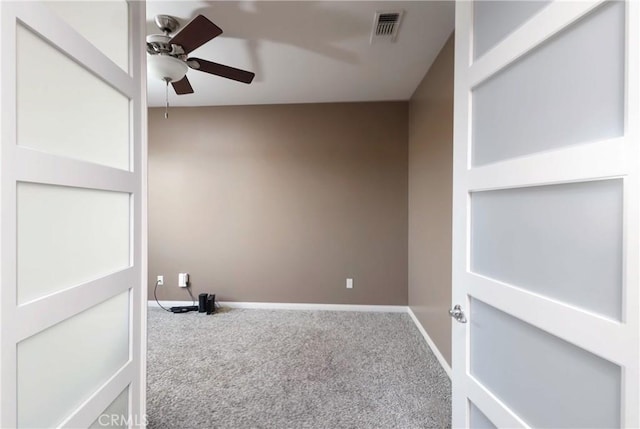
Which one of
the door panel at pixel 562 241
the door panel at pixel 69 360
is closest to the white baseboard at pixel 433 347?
the door panel at pixel 562 241

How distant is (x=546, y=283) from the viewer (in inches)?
27.0

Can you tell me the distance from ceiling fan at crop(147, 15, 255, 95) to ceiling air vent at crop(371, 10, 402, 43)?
1.13 m

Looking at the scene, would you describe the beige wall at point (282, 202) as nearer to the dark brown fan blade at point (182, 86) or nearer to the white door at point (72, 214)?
the dark brown fan blade at point (182, 86)

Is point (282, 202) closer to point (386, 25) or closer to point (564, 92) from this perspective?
point (386, 25)

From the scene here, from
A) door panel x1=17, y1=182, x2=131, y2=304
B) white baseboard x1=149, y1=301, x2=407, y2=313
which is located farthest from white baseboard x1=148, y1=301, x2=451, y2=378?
door panel x1=17, y1=182, x2=131, y2=304

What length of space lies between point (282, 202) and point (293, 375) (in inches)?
82.6

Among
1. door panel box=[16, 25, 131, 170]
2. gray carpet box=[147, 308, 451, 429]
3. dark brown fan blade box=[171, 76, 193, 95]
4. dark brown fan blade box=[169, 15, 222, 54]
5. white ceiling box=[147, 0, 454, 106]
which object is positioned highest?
white ceiling box=[147, 0, 454, 106]

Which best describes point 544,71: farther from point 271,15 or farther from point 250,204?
point 250,204

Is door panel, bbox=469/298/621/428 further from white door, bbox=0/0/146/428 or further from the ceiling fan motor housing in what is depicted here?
the ceiling fan motor housing

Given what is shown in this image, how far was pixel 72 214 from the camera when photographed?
77cm

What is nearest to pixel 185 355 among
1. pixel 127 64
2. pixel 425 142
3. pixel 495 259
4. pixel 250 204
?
pixel 250 204

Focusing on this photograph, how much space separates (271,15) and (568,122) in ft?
6.55

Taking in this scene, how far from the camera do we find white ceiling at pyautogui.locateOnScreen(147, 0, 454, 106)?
1.81 meters

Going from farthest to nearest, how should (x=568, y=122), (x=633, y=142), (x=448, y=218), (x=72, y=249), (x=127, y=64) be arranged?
(x=448, y=218)
(x=127, y=64)
(x=72, y=249)
(x=568, y=122)
(x=633, y=142)
